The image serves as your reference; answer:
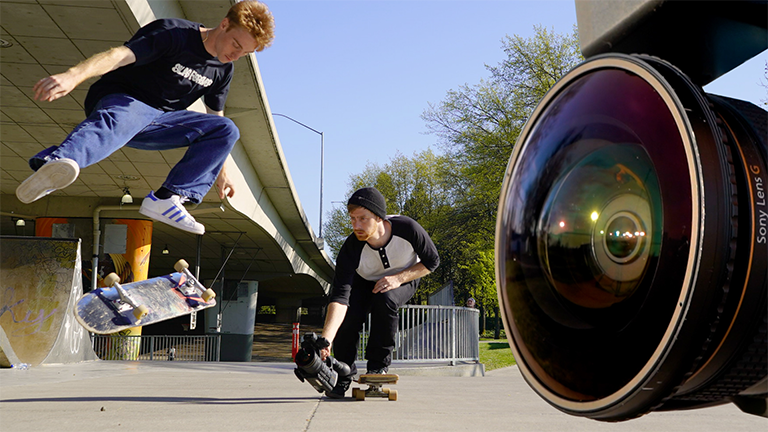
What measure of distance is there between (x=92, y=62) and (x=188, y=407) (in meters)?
2.19

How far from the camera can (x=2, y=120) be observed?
496 inches

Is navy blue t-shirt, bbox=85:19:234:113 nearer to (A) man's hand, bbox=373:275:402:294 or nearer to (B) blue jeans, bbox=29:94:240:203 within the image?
(B) blue jeans, bbox=29:94:240:203

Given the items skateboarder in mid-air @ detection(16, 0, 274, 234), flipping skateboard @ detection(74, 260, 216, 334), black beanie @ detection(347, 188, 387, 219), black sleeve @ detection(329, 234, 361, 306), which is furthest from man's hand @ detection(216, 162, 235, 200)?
flipping skateboard @ detection(74, 260, 216, 334)

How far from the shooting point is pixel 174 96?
365 cm

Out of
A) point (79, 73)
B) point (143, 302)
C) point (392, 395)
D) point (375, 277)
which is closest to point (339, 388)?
point (392, 395)

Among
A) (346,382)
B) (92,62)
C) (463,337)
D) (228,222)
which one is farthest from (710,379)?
(228,222)

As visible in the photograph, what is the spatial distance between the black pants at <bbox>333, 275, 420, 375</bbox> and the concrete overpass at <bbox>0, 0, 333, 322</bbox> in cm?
143

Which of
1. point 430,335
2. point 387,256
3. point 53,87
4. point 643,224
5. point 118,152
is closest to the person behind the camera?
point 643,224

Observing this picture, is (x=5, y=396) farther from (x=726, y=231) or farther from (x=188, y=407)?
(x=726, y=231)

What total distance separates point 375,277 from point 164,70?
2.12 m

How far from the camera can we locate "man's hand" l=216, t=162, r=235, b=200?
12.9 ft

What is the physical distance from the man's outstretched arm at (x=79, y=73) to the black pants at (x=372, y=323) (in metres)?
2.40

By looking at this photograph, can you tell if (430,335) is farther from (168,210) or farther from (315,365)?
(168,210)

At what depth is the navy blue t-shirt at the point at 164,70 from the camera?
3389mm
